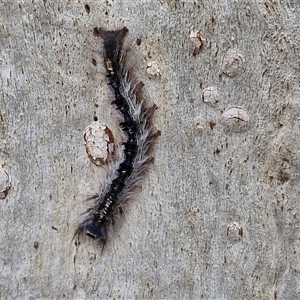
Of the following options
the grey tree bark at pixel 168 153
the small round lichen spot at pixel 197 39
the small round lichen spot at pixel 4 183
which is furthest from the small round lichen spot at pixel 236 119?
the small round lichen spot at pixel 4 183

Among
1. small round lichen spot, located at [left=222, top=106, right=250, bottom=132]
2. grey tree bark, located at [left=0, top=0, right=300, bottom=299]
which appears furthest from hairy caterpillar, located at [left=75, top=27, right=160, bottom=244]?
small round lichen spot, located at [left=222, top=106, right=250, bottom=132]

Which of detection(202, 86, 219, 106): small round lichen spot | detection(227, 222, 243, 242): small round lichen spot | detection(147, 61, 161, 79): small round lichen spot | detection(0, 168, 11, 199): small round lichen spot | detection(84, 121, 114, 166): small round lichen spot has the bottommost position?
detection(0, 168, 11, 199): small round lichen spot

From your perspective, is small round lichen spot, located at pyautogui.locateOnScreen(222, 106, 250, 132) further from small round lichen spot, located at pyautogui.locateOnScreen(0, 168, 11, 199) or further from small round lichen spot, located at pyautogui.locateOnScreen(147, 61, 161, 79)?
small round lichen spot, located at pyautogui.locateOnScreen(0, 168, 11, 199)

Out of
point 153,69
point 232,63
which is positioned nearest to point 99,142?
point 153,69

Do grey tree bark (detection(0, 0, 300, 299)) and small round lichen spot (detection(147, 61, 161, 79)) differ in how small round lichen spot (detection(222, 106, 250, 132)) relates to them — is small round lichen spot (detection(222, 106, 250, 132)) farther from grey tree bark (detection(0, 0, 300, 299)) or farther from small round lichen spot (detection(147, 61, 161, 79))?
small round lichen spot (detection(147, 61, 161, 79))

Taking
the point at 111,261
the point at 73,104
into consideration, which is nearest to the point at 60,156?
the point at 73,104

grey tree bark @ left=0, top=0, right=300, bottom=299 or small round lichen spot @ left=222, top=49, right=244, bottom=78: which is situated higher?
small round lichen spot @ left=222, top=49, right=244, bottom=78

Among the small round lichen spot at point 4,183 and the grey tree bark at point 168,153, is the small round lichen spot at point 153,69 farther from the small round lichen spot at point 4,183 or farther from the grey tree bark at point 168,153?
the small round lichen spot at point 4,183
